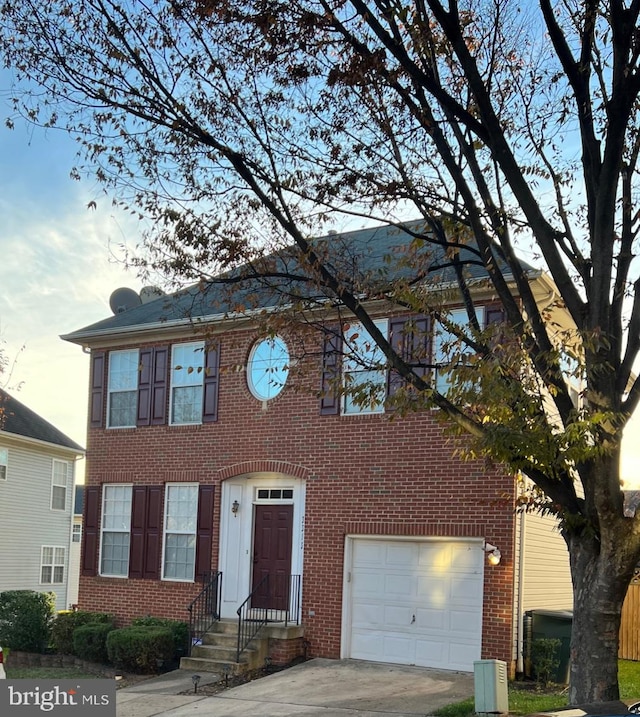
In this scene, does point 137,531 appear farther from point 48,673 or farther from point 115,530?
point 48,673

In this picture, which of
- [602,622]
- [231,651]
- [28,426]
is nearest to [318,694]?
[231,651]

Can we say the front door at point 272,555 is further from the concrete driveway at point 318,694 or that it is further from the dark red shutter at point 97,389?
the dark red shutter at point 97,389

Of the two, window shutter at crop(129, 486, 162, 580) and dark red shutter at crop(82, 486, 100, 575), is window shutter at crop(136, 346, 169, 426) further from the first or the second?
dark red shutter at crop(82, 486, 100, 575)

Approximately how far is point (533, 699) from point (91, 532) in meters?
10.2

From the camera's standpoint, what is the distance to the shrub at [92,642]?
648 inches

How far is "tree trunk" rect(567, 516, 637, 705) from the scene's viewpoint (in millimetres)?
7980

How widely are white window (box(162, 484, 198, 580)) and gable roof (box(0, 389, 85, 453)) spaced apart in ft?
36.4

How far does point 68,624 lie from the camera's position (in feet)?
57.5

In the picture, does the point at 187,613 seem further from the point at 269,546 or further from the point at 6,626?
the point at 6,626

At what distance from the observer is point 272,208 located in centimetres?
930

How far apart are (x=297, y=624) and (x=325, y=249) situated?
7971 mm

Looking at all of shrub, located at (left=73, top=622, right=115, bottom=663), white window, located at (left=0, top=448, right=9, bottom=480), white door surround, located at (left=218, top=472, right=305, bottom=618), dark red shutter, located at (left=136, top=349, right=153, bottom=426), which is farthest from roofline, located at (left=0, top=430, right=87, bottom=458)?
white door surround, located at (left=218, top=472, right=305, bottom=618)

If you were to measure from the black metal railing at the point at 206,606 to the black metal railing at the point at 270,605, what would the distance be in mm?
581

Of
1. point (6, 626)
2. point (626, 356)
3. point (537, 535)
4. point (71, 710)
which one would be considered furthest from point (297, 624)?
point (626, 356)
